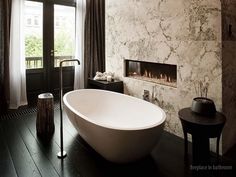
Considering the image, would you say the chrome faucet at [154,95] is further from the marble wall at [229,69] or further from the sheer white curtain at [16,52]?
the sheer white curtain at [16,52]

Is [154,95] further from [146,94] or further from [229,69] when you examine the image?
[229,69]

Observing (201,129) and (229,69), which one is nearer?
(201,129)

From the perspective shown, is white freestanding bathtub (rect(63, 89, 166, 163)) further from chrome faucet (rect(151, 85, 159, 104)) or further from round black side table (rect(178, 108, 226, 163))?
chrome faucet (rect(151, 85, 159, 104))

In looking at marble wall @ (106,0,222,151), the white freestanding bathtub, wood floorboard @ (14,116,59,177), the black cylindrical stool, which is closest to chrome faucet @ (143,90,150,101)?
marble wall @ (106,0,222,151)

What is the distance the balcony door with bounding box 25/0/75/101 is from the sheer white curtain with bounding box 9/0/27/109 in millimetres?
291

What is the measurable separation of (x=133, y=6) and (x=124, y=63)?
1028 mm

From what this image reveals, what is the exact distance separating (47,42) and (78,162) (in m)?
3.48

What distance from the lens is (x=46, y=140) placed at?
9.20 feet

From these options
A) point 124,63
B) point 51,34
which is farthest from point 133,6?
point 51,34

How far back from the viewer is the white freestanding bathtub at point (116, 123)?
1.99 meters

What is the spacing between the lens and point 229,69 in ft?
8.14

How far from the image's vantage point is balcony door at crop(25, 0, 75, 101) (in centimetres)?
468

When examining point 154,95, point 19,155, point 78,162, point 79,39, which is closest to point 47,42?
point 79,39

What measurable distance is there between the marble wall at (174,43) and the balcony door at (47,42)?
1.64 metres
